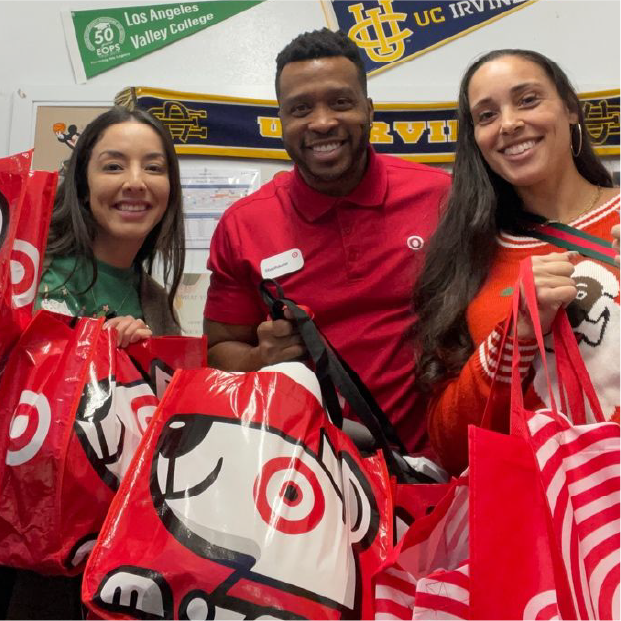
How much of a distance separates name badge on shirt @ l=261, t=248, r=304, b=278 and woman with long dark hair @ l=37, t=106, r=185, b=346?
202mm

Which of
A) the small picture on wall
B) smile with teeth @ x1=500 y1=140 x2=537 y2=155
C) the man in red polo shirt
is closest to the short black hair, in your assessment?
the man in red polo shirt

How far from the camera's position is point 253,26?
2158mm

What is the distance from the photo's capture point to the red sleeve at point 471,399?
2.91ft

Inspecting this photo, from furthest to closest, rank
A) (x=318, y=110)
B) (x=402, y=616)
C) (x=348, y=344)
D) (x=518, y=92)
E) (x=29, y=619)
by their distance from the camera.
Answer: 1. (x=318, y=110)
2. (x=348, y=344)
3. (x=518, y=92)
4. (x=29, y=619)
5. (x=402, y=616)

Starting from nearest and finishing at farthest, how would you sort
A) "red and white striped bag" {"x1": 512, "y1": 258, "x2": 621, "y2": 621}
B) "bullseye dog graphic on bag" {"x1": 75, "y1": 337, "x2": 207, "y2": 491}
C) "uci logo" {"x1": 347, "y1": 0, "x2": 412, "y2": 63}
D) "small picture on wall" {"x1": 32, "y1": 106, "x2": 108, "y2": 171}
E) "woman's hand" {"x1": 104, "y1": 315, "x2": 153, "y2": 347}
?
1. "red and white striped bag" {"x1": 512, "y1": 258, "x2": 621, "y2": 621}
2. "bullseye dog graphic on bag" {"x1": 75, "y1": 337, "x2": 207, "y2": 491}
3. "woman's hand" {"x1": 104, "y1": 315, "x2": 153, "y2": 347}
4. "small picture on wall" {"x1": 32, "y1": 106, "x2": 108, "y2": 171}
5. "uci logo" {"x1": 347, "y1": 0, "x2": 412, "y2": 63}

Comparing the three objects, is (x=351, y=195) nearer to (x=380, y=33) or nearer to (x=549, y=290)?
(x=549, y=290)

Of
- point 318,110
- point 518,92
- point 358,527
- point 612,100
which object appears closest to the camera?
point 358,527

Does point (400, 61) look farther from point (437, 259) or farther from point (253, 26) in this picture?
point (437, 259)

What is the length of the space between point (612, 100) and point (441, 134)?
528 mm

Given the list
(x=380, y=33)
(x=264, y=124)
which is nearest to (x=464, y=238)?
(x=264, y=124)

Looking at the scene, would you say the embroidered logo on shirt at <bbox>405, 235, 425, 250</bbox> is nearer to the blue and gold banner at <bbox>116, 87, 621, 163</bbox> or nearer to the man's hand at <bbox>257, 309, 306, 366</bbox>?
the man's hand at <bbox>257, 309, 306, 366</bbox>

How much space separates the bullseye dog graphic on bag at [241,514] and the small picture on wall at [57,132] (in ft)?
4.85

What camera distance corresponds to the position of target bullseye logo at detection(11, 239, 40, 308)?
87 cm

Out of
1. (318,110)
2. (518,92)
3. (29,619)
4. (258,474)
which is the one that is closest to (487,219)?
(518,92)
